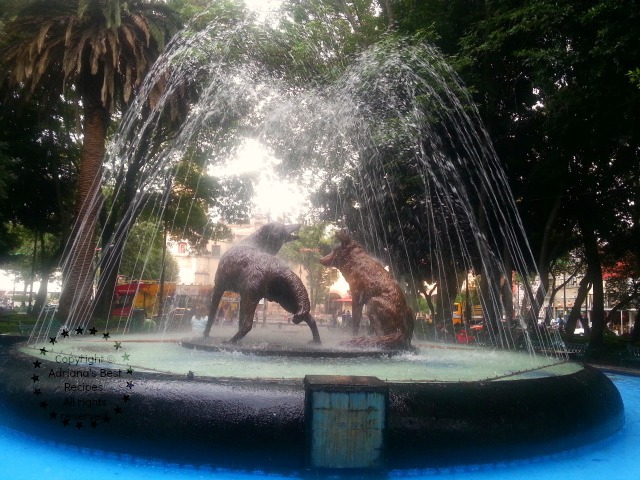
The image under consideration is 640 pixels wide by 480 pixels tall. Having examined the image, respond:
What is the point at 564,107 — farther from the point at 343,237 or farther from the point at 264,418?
the point at 264,418

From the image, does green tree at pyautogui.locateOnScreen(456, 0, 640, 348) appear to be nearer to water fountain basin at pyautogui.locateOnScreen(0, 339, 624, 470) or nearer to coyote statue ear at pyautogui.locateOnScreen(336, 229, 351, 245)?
coyote statue ear at pyautogui.locateOnScreen(336, 229, 351, 245)

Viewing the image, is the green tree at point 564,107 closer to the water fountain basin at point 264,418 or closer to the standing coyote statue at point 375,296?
the standing coyote statue at point 375,296

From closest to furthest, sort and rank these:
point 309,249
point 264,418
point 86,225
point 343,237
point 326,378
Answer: point 264,418
point 326,378
point 343,237
point 86,225
point 309,249

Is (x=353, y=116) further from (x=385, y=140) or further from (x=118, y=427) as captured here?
(x=118, y=427)

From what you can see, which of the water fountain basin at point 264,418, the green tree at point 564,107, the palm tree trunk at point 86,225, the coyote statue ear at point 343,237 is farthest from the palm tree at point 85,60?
the water fountain basin at point 264,418

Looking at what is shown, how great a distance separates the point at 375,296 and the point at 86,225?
36.3 feet

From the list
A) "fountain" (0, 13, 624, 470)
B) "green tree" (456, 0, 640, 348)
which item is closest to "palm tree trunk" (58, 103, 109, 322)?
"fountain" (0, 13, 624, 470)

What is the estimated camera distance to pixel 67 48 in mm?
16969

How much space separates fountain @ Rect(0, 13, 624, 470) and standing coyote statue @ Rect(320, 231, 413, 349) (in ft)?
1.13

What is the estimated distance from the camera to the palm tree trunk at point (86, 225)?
54.4ft

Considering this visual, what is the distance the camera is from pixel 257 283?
924 centimetres

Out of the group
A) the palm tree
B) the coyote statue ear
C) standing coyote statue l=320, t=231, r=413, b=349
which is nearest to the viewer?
standing coyote statue l=320, t=231, r=413, b=349

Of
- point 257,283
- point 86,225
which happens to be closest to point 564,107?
point 257,283

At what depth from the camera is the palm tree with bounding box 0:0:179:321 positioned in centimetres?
1680
